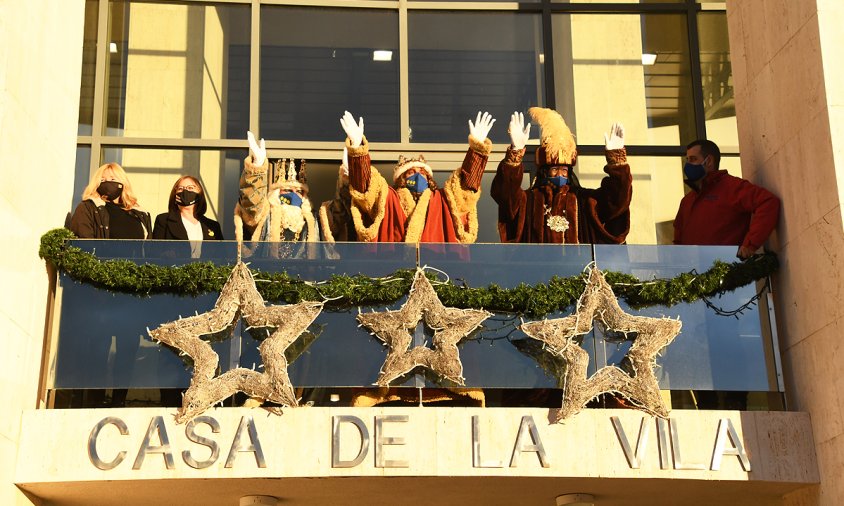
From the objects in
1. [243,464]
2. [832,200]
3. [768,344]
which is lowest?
[243,464]

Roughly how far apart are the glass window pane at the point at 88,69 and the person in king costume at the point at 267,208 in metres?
3.35

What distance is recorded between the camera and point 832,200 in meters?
11.6

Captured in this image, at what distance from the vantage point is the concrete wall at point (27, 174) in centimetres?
1131

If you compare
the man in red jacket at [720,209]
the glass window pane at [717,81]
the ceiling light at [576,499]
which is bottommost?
the ceiling light at [576,499]

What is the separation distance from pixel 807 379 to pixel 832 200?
5.10ft

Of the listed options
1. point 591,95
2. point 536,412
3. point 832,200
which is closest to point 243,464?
point 536,412

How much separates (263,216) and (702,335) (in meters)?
4.17

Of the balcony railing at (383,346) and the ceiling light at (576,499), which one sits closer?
the balcony railing at (383,346)

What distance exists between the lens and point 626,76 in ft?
53.5

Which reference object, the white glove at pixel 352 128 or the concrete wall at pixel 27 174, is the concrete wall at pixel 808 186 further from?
the concrete wall at pixel 27 174

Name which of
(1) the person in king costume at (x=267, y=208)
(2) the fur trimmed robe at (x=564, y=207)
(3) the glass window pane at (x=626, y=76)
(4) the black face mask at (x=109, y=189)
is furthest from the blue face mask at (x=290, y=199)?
(3) the glass window pane at (x=626, y=76)

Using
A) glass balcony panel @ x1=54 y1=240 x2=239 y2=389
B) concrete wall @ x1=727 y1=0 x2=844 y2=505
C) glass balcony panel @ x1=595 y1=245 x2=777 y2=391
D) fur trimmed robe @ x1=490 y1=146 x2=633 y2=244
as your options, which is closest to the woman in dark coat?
glass balcony panel @ x1=54 y1=240 x2=239 y2=389

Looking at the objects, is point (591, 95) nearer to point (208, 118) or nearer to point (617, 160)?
point (617, 160)

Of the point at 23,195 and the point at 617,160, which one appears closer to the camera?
the point at 23,195
